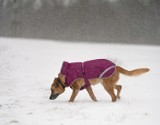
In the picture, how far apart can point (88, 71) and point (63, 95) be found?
232cm

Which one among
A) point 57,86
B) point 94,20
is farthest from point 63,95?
point 94,20

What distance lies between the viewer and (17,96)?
12664mm

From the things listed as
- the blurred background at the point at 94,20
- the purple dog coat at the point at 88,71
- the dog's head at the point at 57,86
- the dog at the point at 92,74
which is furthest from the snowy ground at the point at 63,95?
the blurred background at the point at 94,20

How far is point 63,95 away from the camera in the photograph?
1287cm

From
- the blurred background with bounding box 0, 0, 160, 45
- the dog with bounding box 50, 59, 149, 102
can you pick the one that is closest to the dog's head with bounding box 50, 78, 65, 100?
the dog with bounding box 50, 59, 149, 102

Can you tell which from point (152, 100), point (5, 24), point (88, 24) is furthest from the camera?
point (5, 24)

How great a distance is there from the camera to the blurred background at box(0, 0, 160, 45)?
3650 cm

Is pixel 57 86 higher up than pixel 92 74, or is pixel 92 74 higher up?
pixel 92 74

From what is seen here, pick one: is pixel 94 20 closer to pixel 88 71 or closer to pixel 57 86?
pixel 57 86

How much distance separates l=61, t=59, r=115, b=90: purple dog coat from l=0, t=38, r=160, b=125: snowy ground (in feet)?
2.33

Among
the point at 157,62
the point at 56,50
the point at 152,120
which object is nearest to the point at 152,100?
the point at 152,120

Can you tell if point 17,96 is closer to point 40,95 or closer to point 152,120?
point 40,95

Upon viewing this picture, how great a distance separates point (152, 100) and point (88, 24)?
26.5 m

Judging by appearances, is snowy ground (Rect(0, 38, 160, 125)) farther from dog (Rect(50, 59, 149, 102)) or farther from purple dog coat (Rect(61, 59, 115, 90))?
purple dog coat (Rect(61, 59, 115, 90))
